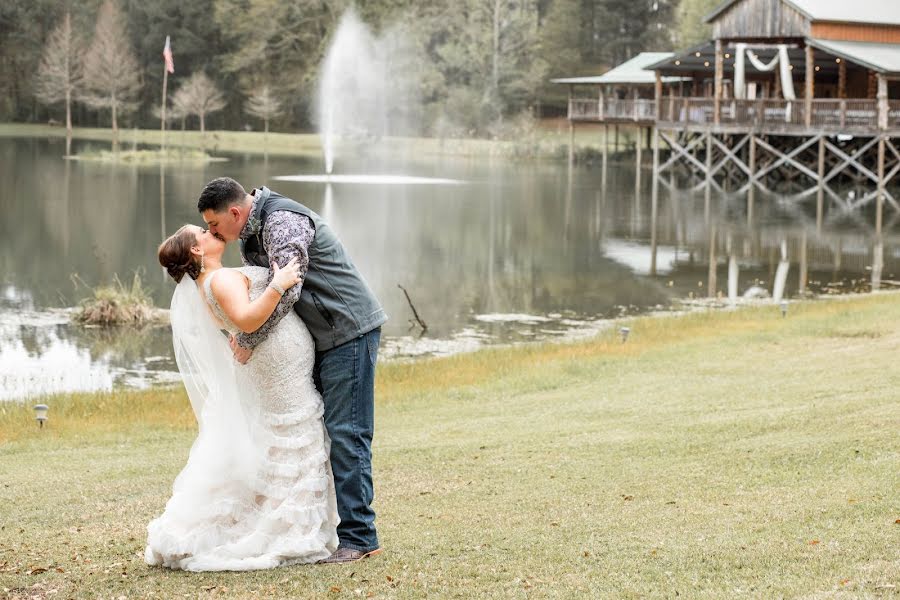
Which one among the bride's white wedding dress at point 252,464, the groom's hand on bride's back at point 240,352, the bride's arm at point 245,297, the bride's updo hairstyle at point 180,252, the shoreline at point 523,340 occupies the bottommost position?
the shoreline at point 523,340

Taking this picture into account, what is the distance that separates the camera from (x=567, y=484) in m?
7.07

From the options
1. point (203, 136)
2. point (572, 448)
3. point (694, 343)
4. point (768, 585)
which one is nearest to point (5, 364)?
point (694, 343)

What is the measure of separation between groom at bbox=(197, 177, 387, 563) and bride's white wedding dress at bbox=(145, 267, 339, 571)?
0.06 metres

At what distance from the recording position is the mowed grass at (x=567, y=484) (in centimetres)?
496

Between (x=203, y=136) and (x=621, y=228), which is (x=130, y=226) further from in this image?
(x=203, y=136)

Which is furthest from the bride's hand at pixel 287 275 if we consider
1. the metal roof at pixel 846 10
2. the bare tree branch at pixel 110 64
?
the bare tree branch at pixel 110 64

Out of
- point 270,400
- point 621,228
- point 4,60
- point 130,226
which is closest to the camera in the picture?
point 270,400

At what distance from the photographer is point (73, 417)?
11.0 m

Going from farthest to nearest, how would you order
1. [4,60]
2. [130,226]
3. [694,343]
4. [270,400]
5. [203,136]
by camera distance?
[4,60], [203,136], [130,226], [694,343], [270,400]

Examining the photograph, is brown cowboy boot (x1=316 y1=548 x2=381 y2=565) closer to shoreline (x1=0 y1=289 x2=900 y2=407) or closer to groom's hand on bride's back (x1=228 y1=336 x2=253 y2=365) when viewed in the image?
groom's hand on bride's back (x1=228 y1=336 x2=253 y2=365)

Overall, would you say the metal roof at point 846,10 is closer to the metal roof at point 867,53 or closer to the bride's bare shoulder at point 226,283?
the metal roof at point 867,53

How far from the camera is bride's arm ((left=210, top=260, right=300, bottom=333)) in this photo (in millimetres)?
4980

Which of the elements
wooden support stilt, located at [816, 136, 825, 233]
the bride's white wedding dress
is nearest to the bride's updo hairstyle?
the bride's white wedding dress

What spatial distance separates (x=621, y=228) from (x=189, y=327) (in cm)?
2636
